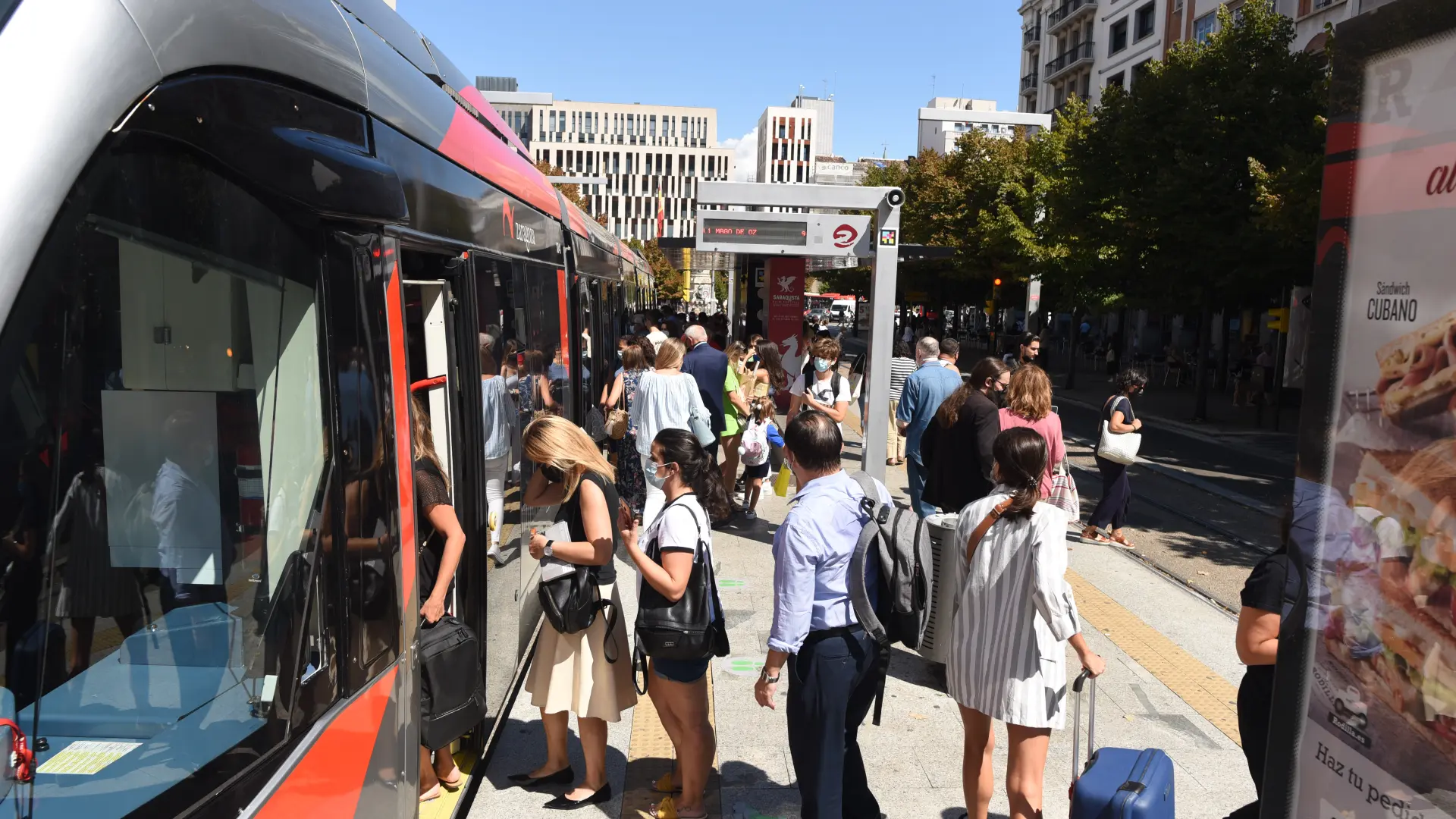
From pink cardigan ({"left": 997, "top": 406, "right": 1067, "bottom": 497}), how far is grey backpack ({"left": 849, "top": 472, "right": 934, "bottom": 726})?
290cm

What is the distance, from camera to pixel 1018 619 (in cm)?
395

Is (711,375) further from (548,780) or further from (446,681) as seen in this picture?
(446,681)

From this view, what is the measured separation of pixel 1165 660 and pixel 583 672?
4071 millimetres

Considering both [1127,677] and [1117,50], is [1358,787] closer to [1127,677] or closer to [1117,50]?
[1127,677]

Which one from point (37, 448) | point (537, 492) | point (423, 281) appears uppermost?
point (423, 281)

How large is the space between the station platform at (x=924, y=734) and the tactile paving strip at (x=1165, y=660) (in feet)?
0.04

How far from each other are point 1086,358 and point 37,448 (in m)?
47.0

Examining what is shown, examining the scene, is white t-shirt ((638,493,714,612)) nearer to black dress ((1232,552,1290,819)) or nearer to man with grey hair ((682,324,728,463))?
black dress ((1232,552,1290,819))

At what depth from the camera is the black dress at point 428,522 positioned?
379 cm

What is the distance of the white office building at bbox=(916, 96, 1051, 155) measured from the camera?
2128 inches

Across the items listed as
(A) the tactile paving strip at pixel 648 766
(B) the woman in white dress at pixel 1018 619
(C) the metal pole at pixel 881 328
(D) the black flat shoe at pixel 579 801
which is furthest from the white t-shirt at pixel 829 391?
(B) the woman in white dress at pixel 1018 619

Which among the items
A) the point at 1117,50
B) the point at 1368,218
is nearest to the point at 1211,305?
the point at 1368,218

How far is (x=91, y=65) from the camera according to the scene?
5.93ft

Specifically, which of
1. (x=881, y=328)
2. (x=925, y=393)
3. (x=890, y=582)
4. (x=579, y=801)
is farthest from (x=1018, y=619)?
(x=881, y=328)
